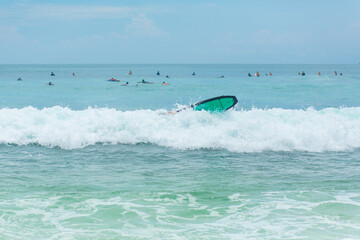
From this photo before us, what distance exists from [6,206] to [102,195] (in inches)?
84.6

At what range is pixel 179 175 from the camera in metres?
11.8

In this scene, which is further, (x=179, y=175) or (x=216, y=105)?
(x=216, y=105)

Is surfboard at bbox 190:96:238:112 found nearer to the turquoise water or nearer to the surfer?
the surfer

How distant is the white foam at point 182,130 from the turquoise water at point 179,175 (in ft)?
0.16

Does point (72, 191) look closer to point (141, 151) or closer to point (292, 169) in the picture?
point (141, 151)

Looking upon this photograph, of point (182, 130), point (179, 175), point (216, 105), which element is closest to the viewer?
point (179, 175)

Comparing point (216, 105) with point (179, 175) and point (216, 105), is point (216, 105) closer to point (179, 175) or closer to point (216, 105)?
point (216, 105)

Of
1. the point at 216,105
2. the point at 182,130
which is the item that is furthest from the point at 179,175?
the point at 216,105

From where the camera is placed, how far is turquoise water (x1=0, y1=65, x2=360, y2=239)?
8.27 m

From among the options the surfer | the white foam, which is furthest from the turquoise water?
the surfer

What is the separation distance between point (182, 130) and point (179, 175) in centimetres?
574

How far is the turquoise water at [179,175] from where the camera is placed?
326 inches

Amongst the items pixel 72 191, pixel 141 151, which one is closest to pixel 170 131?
pixel 141 151

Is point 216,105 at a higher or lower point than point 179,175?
higher
